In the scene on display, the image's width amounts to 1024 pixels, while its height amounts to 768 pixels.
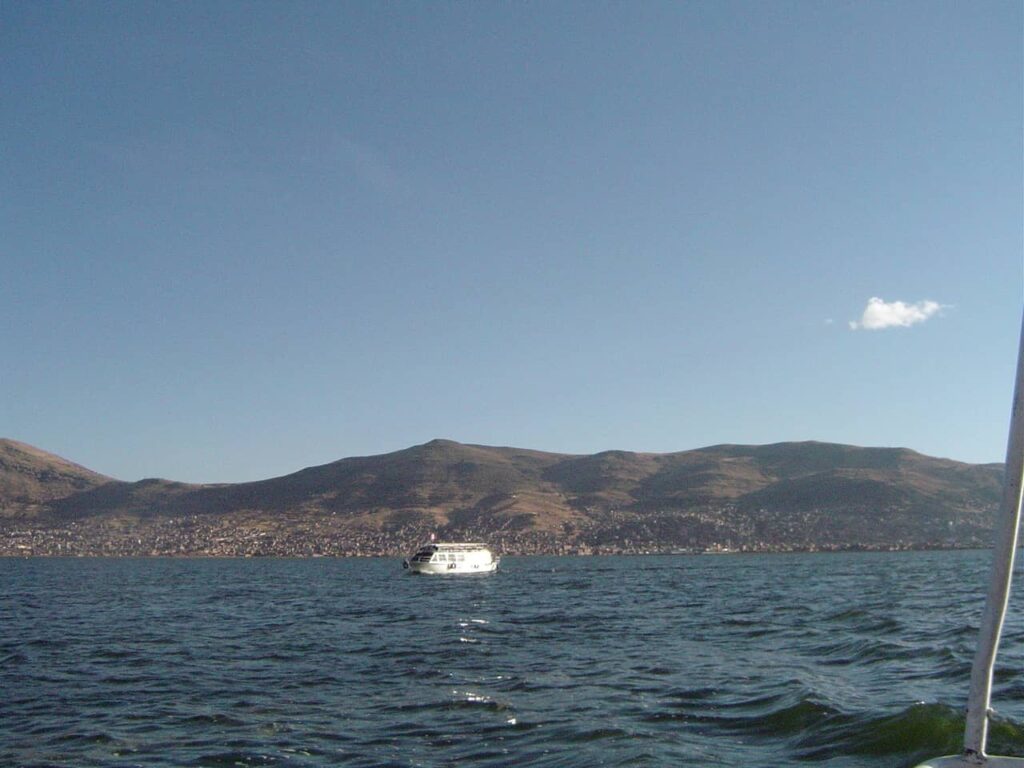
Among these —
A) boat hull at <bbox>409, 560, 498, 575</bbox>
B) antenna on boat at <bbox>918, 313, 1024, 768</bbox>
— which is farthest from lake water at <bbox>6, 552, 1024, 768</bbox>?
boat hull at <bbox>409, 560, 498, 575</bbox>

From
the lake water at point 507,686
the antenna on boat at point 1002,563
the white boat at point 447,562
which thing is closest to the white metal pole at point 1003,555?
the antenna on boat at point 1002,563

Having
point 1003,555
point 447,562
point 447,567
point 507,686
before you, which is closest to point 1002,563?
point 1003,555

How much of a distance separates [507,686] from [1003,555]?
19119mm

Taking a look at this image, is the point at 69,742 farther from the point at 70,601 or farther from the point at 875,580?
the point at 875,580

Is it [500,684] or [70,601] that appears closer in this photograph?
[500,684]

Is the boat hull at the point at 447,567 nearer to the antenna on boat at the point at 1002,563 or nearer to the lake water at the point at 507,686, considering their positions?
the lake water at the point at 507,686

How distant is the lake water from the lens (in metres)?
17.2

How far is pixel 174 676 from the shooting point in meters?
27.2

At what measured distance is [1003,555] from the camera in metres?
6.39

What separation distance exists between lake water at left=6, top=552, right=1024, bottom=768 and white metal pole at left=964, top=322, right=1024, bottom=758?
33.7 ft

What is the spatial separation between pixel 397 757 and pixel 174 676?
13359mm

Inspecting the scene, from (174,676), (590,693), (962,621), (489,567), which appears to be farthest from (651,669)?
(489,567)

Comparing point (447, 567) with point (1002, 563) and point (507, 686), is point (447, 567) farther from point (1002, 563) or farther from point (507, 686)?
point (1002, 563)

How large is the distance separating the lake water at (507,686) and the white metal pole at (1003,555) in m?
10.3
